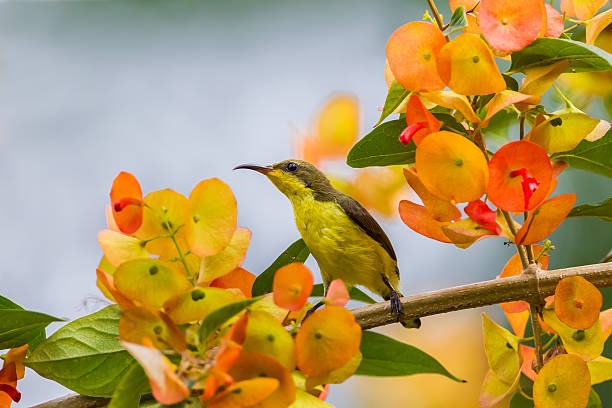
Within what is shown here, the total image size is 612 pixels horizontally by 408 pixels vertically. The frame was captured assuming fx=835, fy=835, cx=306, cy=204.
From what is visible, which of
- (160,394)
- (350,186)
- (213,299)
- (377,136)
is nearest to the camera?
(160,394)

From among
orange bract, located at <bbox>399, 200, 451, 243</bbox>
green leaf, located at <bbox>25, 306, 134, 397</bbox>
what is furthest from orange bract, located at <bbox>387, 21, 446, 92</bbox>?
green leaf, located at <bbox>25, 306, 134, 397</bbox>

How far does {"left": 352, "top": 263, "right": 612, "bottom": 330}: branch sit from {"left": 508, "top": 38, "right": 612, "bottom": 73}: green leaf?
231mm

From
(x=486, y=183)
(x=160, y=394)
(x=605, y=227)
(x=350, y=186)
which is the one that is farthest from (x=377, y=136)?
(x=605, y=227)

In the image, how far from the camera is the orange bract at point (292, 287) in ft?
2.57

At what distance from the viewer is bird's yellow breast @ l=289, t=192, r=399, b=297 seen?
5.24ft

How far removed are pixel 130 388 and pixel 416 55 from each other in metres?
0.46

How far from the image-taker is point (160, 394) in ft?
2.18

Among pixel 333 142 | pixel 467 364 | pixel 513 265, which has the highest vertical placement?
pixel 333 142

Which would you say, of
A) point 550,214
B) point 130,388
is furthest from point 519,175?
point 130,388

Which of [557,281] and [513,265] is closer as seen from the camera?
[557,281]

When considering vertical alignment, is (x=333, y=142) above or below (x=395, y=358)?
above

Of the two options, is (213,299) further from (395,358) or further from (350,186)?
(350,186)

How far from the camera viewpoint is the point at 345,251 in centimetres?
160

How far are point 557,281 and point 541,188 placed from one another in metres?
0.12
